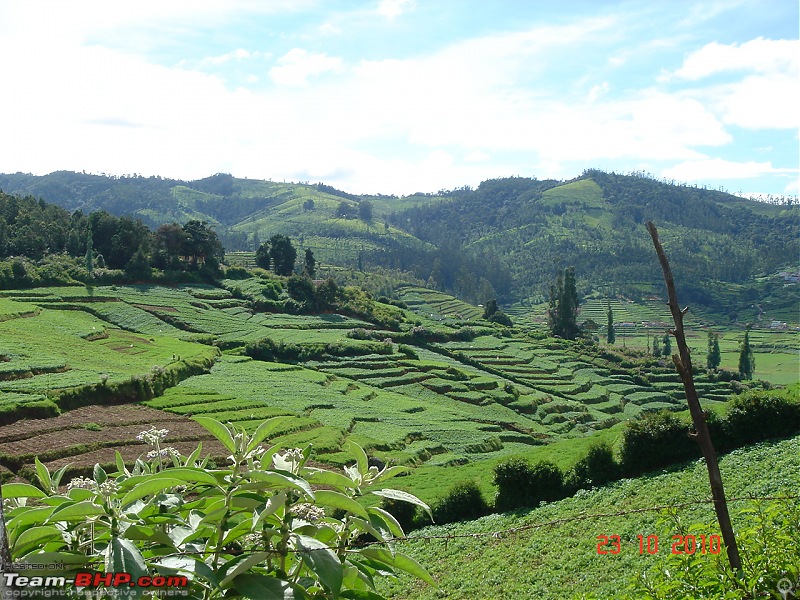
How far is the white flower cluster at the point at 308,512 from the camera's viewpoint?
7.72 ft

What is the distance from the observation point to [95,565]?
7.28 ft

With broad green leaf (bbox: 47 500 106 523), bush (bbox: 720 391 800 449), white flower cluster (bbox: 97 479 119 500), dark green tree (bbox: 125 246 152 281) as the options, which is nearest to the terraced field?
dark green tree (bbox: 125 246 152 281)

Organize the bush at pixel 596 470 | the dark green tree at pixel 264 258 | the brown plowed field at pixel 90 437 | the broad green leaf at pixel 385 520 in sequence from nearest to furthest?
the broad green leaf at pixel 385 520 < the bush at pixel 596 470 < the brown plowed field at pixel 90 437 < the dark green tree at pixel 264 258

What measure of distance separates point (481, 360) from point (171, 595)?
65.0 meters

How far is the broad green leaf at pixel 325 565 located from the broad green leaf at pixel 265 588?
97 mm

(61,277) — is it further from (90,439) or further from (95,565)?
(95,565)

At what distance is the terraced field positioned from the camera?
3634 cm

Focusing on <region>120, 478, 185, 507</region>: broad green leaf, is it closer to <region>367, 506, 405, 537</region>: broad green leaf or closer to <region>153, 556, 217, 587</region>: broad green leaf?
<region>153, 556, 217, 587</region>: broad green leaf

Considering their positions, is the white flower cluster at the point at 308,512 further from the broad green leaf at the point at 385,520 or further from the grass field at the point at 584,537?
the grass field at the point at 584,537

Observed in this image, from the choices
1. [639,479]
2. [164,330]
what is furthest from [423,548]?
[164,330]

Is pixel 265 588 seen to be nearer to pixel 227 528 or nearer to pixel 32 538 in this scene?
pixel 227 528

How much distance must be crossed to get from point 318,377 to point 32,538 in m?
48.9

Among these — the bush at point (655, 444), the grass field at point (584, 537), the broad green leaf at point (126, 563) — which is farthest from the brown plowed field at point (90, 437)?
the broad green leaf at point (126, 563)

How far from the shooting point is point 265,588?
2014 mm
